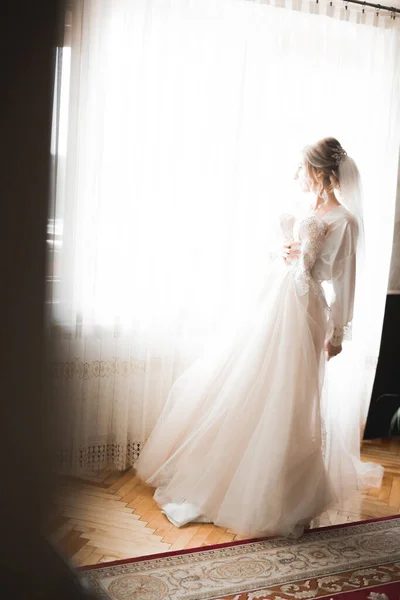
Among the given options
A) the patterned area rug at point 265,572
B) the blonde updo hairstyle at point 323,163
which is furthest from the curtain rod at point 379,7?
the patterned area rug at point 265,572

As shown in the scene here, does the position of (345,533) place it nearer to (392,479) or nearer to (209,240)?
(392,479)

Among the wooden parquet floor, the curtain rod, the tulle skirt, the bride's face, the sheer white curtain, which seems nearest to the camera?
the wooden parquet floor

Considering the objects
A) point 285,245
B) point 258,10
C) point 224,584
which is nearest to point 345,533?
point 224,584

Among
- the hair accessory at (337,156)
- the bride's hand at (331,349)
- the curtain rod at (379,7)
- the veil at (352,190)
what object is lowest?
the bride's hand at (331,349)

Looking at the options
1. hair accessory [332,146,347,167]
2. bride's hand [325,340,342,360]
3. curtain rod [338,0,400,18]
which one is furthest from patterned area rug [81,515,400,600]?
curtain rod [338,0,400,18]

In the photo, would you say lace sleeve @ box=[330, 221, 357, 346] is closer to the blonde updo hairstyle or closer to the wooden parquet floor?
the blonde updo hairstyle

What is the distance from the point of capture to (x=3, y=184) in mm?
288

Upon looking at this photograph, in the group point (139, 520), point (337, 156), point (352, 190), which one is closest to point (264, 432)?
point (139, 520)

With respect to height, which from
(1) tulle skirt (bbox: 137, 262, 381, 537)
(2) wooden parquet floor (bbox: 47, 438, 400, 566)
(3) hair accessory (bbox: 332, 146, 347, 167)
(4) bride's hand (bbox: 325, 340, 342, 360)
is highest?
(3) hair accessory (bbox: 332, 146, 347, 167)

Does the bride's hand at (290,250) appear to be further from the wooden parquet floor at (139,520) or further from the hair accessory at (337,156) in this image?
the wooden parquet floor at (139,520)

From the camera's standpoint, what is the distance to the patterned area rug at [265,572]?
2.49 m

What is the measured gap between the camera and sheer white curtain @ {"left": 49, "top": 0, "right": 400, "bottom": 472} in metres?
3.40

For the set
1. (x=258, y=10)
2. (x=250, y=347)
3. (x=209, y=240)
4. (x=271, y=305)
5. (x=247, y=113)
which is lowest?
(x=250, y=347)

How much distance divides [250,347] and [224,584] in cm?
108
